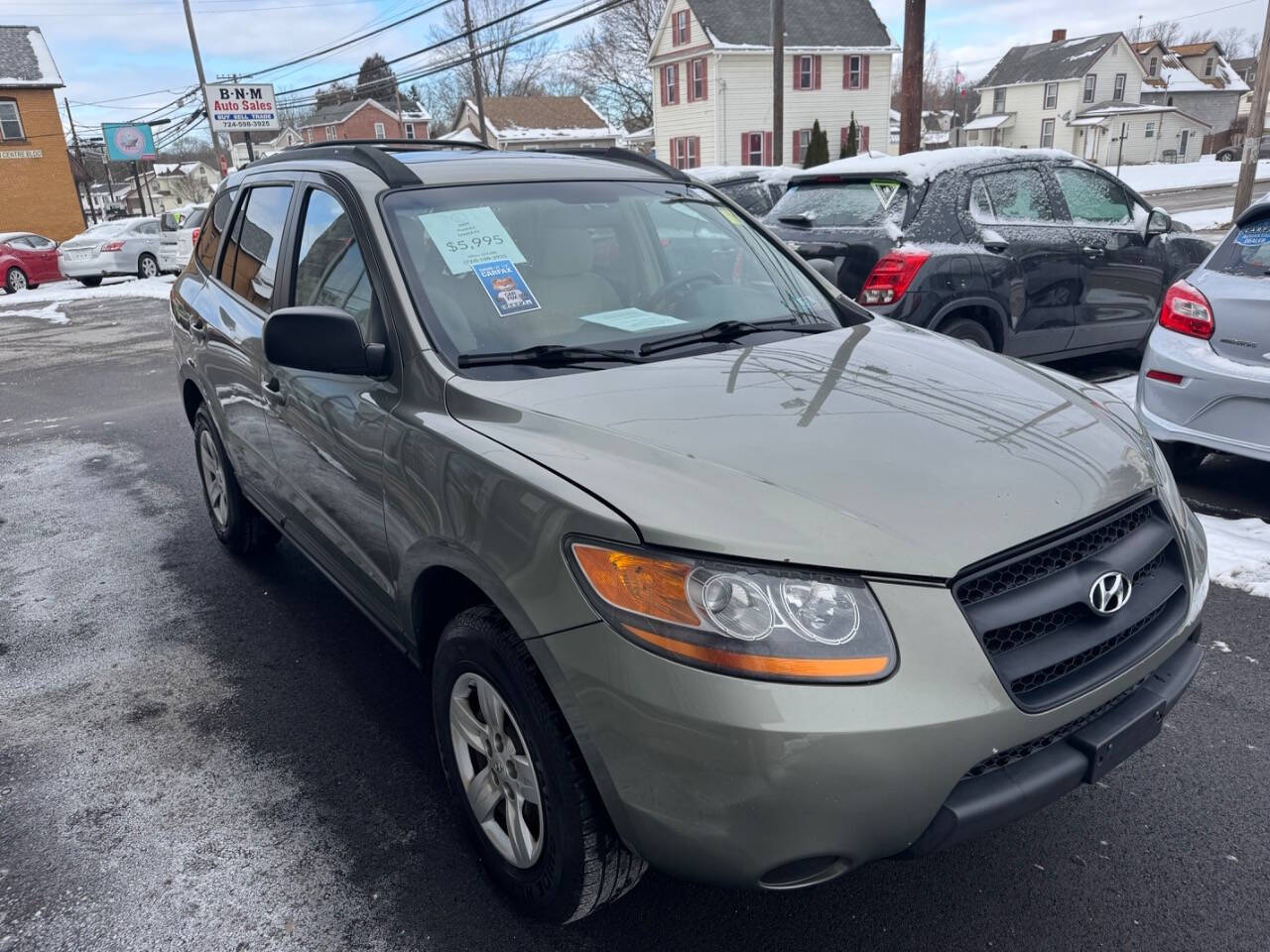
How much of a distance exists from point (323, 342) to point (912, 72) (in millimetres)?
13866

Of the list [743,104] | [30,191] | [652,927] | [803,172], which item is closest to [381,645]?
[652,927]

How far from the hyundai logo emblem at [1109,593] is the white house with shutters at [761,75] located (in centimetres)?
3699

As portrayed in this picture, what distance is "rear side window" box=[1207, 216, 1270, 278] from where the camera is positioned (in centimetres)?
455

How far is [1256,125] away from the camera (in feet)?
41.1

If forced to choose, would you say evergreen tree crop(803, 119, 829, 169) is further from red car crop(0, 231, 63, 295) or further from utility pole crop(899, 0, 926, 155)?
red car crop(0, 231, 63, 295)

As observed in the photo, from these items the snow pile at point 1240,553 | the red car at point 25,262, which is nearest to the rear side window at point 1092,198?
the snow pile at point 1240,553

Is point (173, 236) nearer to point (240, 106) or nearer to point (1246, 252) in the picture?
point (240, 106)

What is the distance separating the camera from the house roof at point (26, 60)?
116ft

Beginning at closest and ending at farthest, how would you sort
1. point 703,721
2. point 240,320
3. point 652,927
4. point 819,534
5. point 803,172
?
point 703,721 → point 819,534 → point 652,927 → point 240,320 → point 803,172

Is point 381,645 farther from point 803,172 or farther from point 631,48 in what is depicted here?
point 631,48

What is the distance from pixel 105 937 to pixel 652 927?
1383 mm

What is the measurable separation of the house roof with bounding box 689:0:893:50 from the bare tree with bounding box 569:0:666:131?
55.1 ft

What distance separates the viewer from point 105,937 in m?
2.38

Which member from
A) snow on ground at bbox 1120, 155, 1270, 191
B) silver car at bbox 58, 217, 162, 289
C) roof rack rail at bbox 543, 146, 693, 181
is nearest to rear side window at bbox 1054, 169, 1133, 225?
roof rack rail at bbox 543, 146, 693, 181
